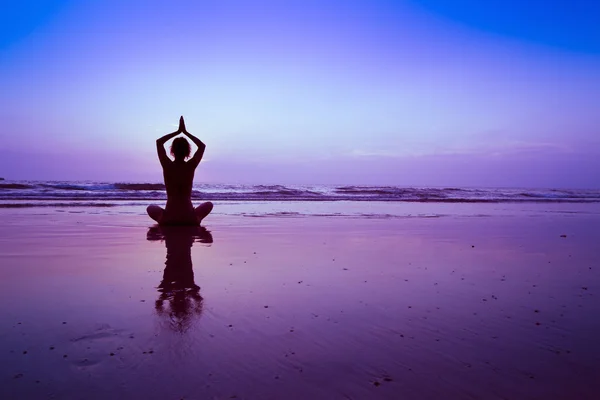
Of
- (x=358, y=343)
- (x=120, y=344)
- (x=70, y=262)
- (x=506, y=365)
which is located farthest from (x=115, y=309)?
(x=506, y=365)

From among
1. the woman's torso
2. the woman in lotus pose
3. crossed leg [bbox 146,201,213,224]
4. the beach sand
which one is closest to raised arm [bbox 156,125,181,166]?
the woman in lotus pose

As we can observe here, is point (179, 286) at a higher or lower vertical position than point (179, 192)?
lower

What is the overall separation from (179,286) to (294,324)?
1.42 metres

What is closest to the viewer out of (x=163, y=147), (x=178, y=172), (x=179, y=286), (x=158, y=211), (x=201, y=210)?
(x=179, y=286)

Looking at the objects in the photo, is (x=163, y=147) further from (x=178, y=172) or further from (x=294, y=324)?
(x=294, y=324)

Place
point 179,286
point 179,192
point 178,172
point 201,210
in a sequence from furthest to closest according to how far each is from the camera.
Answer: point 201,210 → point 179,192 → point 178,172 → point 179,286

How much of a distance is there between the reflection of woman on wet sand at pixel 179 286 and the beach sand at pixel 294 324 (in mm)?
22

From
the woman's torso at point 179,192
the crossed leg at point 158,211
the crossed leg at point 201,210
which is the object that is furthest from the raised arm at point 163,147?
the crossed leg at point 201,210

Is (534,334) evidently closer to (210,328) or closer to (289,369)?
(289,369)

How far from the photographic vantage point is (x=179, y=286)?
3883 mm

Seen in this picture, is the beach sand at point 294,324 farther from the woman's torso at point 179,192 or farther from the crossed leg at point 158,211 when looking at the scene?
the crossed leg at point 158,211

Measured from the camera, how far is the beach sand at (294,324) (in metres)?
2.07

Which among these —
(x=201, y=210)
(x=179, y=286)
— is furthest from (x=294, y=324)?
(x=201, y=210)

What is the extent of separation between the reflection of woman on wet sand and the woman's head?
5.31 feet
